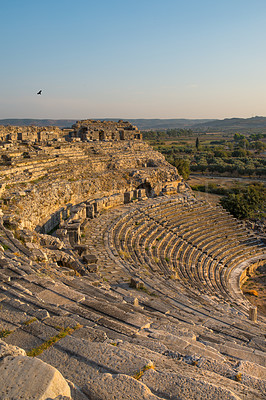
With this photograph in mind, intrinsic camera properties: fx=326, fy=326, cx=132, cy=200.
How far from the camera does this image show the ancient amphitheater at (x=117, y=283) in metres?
3.52

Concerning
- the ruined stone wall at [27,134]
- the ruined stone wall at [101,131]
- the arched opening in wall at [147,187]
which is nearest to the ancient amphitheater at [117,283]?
the ruined stone wall at [27,134]

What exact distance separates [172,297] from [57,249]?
453 cm

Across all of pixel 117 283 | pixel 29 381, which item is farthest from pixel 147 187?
pixel 29 381

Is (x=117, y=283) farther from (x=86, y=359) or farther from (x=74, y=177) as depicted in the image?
(x=74, y=177)

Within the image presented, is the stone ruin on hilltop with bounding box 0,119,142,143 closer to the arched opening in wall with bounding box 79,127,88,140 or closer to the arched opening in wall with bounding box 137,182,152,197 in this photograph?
the arched opening in wall with bounding box 79,127,88,140

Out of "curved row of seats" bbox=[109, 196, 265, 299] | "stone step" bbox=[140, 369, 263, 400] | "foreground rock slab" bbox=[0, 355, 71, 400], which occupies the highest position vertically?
"foreground rock slab" bbox=[0, 355, 71, 400]

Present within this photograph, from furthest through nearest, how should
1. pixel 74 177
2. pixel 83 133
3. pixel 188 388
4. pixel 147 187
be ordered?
pixel 83 133
pixel 147 187
pixel 74 177
pixel 188 388

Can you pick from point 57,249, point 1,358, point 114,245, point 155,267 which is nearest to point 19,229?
point 57,249

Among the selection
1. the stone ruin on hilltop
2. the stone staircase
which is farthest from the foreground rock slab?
the stone ruin on hilltop

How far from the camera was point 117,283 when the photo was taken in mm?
10391

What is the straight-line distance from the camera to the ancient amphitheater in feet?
11.5

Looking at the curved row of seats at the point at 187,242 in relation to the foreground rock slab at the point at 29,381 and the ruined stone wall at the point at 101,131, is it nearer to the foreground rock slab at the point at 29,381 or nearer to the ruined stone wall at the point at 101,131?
the foreground rock slab at the point at 29,381

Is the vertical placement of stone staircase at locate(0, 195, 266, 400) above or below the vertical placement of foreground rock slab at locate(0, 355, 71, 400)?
below

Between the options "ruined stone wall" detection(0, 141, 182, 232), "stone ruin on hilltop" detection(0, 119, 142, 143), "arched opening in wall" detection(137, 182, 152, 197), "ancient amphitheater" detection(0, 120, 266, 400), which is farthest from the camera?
"stone ruin on hilltop" detection(0, 119, 142, 143)
